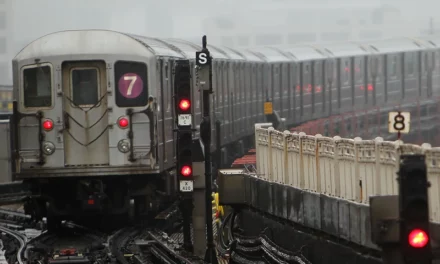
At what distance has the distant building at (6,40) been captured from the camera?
83.4m

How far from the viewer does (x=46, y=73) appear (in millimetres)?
20625

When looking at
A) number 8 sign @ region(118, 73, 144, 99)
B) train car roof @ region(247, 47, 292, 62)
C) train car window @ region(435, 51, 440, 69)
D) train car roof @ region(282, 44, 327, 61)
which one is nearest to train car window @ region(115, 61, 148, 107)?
number 8 sign @ region(118, 73, 144, 99)

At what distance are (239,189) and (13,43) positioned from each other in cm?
6702

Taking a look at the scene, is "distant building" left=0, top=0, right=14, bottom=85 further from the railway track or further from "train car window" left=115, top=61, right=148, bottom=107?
"train car window" left=115, top=61, right=148, bottom=107

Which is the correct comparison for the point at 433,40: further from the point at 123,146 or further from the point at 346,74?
the point at 123,146

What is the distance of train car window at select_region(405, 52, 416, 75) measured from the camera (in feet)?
169

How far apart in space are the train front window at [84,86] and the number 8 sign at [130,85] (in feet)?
1.41

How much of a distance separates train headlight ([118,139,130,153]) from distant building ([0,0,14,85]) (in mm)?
63269

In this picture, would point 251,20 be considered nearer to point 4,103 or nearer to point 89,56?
point 4,103

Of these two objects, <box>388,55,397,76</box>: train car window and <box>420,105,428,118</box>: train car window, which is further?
→ <box>388,55,397,76</box>: train car window

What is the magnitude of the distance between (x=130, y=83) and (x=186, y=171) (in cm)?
256

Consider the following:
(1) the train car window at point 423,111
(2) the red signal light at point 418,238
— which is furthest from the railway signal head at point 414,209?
(1) the train car window at point 423,111

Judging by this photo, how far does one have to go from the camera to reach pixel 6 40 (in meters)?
85.4

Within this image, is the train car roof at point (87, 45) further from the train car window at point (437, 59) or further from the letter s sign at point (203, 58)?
the train car window at point (437, 59)
